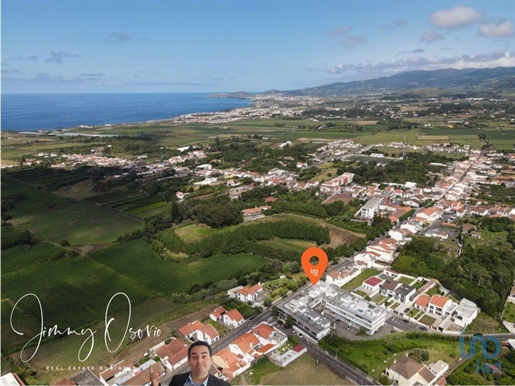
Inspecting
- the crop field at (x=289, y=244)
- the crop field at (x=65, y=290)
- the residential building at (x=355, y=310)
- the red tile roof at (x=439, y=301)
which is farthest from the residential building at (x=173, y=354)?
the red tile roof at (x=439, y=301)

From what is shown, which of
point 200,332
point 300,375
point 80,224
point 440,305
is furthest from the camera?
point 80,224

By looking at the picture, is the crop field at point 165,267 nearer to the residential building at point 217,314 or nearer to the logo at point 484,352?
the residential building at point 217,314

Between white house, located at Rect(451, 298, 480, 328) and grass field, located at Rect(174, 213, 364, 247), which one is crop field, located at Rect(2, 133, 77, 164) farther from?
white house, located at Rect(451, 298, 480, 328)

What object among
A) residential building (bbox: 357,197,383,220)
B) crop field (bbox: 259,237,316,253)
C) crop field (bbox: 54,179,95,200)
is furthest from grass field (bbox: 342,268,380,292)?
crop field (bbox: 54,179,95,200)

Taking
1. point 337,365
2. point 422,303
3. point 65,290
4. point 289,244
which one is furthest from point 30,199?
point 422,303

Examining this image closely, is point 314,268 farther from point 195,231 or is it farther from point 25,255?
point 25,255

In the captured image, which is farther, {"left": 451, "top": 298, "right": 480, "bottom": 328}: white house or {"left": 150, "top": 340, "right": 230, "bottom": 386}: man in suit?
{"left": 451, "top": 298, "right": 480, "bottom": 328}: white house
